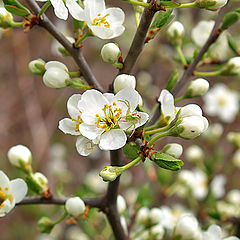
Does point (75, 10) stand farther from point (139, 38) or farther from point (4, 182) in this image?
point (4, 182)

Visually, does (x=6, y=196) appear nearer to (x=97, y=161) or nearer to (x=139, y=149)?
(x=139, y=149)

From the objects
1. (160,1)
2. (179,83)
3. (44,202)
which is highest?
(160,1)

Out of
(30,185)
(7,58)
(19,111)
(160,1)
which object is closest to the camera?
(160,1)

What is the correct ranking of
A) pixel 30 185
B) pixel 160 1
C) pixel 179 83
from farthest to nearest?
pixel 179 83 → pixel 30 185 → pixel 160 1

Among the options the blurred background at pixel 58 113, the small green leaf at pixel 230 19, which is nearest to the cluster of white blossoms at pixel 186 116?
the small green leaf at pixel 230 19

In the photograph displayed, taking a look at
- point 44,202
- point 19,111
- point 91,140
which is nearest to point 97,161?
point 19,111

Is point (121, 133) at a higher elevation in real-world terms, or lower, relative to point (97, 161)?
higher

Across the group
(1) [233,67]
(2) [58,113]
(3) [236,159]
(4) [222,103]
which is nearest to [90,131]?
(1) [233,67]

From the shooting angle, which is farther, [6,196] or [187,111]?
[6,196]

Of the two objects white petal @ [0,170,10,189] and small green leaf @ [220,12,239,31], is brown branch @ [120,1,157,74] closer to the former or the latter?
small green leaf @ [220,12,239,31]
